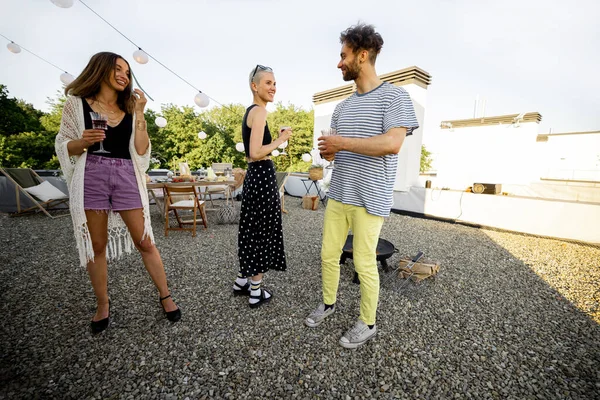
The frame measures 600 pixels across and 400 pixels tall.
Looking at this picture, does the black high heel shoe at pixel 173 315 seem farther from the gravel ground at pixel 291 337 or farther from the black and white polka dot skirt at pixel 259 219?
the black and white polka dot skirt at pixel 259 219

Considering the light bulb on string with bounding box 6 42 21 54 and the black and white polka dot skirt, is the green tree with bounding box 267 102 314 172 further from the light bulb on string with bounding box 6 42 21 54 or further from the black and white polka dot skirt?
the black and white polka dot skirt

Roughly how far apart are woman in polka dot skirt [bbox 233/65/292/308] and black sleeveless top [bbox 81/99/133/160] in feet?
2.42

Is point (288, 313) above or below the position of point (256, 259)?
below

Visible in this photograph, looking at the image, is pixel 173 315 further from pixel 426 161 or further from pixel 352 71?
pixel 426 161

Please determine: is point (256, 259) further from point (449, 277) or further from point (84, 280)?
point (449, 277)

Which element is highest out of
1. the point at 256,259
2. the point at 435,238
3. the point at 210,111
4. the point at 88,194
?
the point at 210,111

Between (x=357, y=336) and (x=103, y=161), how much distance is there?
198 cm

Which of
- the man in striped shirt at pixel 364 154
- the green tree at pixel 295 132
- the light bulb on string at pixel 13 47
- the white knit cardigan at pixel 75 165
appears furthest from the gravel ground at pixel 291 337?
the green tree at pixel 295 132

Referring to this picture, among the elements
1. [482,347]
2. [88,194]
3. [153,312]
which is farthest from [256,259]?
[482,347]

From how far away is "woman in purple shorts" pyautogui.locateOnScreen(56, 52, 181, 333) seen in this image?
1.41 metres

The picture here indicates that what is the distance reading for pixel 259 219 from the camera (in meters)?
1.90

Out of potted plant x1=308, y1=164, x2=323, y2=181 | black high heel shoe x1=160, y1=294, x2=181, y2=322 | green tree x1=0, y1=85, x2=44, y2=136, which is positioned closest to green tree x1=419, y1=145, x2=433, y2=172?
potted plant x1=308, y1=164, x2=323, y2=181

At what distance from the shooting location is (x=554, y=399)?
128 cm

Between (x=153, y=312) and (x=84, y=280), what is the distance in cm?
110
